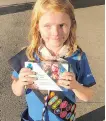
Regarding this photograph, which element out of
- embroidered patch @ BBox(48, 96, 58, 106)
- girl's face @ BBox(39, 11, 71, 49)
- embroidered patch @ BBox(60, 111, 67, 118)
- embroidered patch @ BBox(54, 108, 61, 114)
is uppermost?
girl's face @ BBox(39, 11, 71, 49)

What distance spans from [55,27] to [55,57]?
265mm

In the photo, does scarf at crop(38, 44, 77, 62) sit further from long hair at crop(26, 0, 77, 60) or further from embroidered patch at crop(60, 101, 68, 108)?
embroidered patch at crop(60, 101, 68, 108)

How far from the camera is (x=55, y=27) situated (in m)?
2.46

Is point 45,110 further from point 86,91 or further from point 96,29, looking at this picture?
point 96,29

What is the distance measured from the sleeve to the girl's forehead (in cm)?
36

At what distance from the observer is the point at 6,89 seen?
15.8 ft

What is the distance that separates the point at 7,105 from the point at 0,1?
13.9 feet

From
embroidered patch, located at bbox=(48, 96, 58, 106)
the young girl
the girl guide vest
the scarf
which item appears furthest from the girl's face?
embroidered patch, located at bbox=(48, 96, 58, 106)

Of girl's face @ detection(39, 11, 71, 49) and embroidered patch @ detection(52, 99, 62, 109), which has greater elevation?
girl's face @ detection(39, 11, 71, 49)

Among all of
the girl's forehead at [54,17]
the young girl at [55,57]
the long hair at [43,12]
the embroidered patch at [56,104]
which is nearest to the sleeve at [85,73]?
the young girl at [55,57]

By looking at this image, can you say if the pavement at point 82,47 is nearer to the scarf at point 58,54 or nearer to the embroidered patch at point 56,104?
the embroidered patch at point 56,104

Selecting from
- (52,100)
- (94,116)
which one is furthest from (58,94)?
(94,116)

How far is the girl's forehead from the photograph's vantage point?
2.48 meters

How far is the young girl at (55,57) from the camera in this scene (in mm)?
2477
